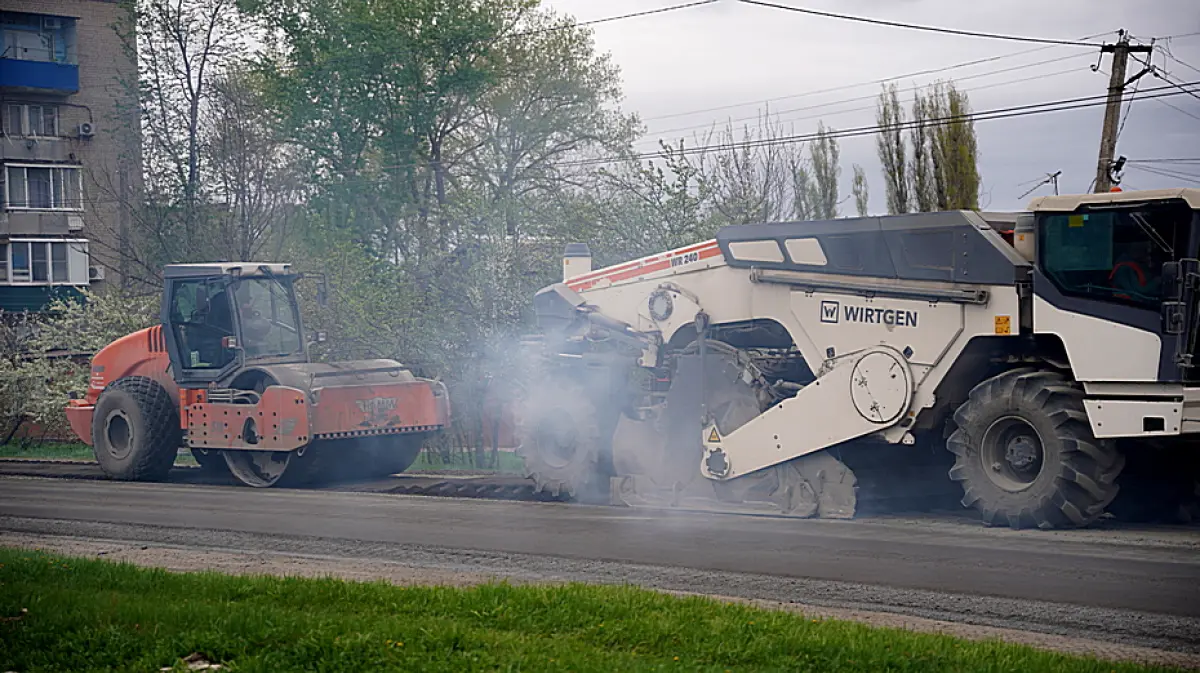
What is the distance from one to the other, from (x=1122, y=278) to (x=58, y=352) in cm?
2797

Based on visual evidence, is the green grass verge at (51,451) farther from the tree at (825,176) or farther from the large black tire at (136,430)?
the tree at (825,176)

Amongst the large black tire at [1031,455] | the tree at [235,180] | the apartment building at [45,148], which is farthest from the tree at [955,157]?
the apartment building at [45,148]

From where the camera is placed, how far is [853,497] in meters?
13.6

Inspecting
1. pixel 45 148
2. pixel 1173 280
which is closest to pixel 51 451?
pixel 1173 280

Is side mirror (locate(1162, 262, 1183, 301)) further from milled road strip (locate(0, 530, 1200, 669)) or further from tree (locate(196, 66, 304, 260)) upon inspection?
tree (locate(196, 66, 304, 260))

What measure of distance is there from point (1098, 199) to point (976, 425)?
240 centimetres

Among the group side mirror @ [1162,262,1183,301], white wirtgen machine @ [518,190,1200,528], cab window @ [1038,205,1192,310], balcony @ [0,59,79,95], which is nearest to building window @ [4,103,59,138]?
balcony @ [0,59,79,95]

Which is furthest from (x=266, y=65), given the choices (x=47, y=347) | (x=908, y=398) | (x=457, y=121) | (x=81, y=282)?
(x=908, y=398)

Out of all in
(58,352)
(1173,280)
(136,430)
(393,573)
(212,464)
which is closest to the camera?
(393,573)

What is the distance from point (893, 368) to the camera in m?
13.3

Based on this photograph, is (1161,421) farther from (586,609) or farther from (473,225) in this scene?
(473,225)

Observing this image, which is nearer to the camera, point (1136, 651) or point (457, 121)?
point (1136, 651)

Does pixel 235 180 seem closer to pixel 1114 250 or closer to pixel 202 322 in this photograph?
pixel 202 322

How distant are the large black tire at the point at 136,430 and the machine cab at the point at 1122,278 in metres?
13.5
